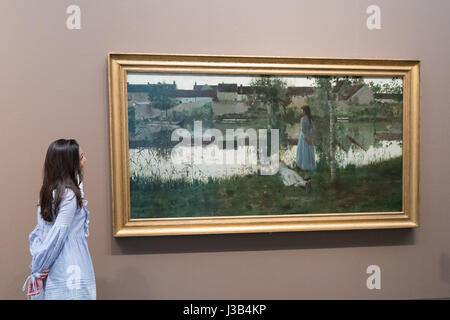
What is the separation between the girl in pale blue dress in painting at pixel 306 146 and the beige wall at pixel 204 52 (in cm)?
55

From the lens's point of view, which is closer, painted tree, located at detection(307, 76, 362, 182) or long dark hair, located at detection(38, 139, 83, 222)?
long dark hair, located at detection(38, 139, 83, 222)

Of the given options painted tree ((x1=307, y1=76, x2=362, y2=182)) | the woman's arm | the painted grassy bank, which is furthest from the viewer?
painted tree ((x1=307, y1=76, x2=362, y2=182))

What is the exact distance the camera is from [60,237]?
227 cm

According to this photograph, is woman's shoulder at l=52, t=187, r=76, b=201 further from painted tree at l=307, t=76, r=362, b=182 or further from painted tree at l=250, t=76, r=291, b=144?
painted tree at l=307, t=76, r=362, b=182

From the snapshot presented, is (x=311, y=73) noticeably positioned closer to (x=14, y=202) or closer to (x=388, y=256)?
(x=388, y=256)

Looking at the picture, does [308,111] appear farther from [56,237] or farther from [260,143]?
[56,237]

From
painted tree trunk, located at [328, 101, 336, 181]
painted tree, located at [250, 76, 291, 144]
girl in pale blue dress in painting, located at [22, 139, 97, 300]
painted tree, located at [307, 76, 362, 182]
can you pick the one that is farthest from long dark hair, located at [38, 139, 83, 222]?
painted tree trunk, located at [328, 101, 336, 181]

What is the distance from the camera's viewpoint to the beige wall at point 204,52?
309cm

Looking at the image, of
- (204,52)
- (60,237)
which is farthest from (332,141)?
(60,237)

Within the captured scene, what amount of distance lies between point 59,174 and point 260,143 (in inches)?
64.4

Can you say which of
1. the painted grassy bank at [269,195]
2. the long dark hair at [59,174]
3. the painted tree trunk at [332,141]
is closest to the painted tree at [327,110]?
the painted tree trunk at [332,141]

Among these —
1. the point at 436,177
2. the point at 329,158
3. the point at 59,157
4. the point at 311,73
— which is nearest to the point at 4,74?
the point at 59,157

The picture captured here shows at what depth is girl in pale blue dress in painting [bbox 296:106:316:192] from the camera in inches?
131

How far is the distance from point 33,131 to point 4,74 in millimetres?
499
